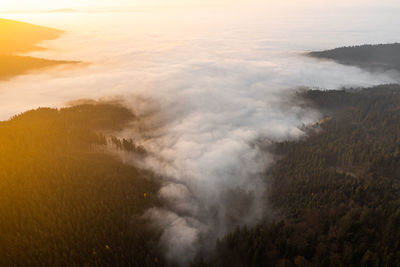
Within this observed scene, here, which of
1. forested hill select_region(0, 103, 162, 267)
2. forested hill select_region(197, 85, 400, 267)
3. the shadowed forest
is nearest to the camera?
forested hill select_region(197, 85, 400, 267)

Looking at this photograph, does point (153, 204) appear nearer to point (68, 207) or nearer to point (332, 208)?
point (68, 207)

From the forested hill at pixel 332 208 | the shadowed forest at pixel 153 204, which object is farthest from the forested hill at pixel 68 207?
the forested hill at pixel 332 208

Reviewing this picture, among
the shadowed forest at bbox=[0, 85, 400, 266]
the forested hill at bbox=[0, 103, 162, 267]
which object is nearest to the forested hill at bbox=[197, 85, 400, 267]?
the shadowed forest at bbox=[0, 85, 400, 266]

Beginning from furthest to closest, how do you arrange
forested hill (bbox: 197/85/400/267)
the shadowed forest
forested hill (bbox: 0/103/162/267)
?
forested hill (bbox: 0/103/162/267)
the shadowed forest
forested hill (bbox: 197/85/400/267)

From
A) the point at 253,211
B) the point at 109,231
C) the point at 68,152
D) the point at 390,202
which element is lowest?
the point at 253,211

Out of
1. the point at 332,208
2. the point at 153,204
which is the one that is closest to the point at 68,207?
the point at 153,204

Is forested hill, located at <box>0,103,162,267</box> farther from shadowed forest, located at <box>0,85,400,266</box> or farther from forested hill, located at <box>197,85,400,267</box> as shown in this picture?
forested hill, located at <box>197,85,400,267</box>

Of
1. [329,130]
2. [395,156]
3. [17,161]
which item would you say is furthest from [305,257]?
[17,161]

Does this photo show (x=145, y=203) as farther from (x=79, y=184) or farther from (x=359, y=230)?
(x=359, y=230)

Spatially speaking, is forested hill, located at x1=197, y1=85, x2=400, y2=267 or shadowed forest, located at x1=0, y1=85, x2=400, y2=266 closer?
forested hill, located at x1=197, y1=85, x2=400, y2=267
